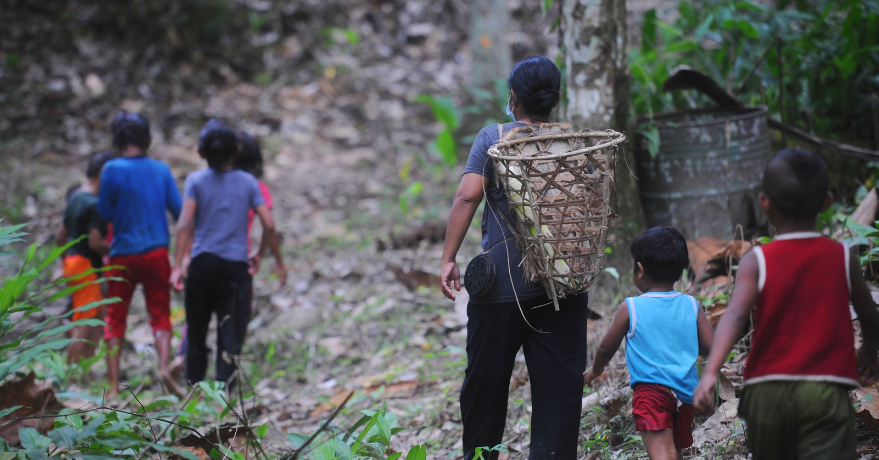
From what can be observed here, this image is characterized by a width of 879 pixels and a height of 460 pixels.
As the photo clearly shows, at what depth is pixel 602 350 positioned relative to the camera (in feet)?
7.80

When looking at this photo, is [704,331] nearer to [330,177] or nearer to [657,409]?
[657,409]

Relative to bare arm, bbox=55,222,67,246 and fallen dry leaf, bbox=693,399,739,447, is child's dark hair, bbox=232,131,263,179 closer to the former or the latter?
bare arm, bbox=55,222,67,246

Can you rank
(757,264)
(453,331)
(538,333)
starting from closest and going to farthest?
(757,264) < (538,333) < (453,331)

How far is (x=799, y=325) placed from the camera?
177 centimetres

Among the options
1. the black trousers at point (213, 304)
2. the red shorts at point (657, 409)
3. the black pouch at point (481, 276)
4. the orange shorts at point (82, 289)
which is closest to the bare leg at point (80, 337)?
the orange shorts at point (82, 289)

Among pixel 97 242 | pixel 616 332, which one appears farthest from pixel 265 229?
pixel 616 332

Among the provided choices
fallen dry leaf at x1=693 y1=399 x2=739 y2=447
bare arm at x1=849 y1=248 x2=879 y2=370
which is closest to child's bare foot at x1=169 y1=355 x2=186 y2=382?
fallen dry leaf at x1=693 y1=399 x2=739 y2=447

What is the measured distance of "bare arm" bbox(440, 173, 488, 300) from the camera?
8.18 ft

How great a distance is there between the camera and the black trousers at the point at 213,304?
4.27 meters

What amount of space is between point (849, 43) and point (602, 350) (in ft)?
13.8

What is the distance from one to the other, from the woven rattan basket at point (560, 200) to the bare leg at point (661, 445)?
1.79 ft

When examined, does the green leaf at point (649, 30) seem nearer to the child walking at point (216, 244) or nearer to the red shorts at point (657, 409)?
the child walking at point (216, 244)

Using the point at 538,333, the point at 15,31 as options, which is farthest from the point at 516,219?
the point at 15,31

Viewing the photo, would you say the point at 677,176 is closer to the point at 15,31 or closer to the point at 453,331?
the point at 453,331
